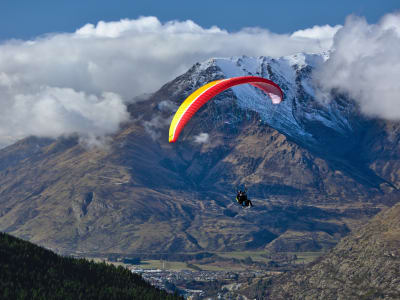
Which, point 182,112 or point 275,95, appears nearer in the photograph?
point 182,112

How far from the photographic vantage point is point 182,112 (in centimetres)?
13925

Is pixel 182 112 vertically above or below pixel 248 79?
below

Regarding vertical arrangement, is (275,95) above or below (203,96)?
above

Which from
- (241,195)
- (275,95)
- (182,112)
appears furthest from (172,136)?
(275,95)

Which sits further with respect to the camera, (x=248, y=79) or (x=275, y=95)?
(x=275, y=95)

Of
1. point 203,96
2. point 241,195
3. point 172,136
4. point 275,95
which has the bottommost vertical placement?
point 241,195

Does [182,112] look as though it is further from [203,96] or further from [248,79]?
[248,79]

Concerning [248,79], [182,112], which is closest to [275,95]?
[248,79]

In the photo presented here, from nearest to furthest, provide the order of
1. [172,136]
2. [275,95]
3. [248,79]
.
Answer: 1. [172,136]
2. [248,79]
3. [275,95]

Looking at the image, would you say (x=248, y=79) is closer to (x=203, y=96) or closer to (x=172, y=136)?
(x=203, y=96)

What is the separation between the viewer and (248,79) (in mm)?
145625

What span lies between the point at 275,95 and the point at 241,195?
Result: 1452 inches

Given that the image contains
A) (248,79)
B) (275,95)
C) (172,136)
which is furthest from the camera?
(275,95)

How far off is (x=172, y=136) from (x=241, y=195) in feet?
57.9
